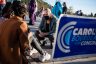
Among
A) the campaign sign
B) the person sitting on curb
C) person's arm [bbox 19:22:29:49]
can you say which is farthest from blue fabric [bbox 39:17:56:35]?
person's arm [bbox 19:22:29:49]

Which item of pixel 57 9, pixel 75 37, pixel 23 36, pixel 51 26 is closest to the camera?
pixel 23 36

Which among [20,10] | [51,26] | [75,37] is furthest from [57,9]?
[20,10]

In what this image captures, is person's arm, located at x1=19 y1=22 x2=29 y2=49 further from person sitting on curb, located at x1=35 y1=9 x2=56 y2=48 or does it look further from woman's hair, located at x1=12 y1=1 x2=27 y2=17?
person sitting on curb, located at x1=35 y1=9 x2=56 y2=48

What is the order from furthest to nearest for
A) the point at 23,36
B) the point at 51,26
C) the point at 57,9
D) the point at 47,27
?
the point at 57,9 < the point at 47,27 < the point at 51,26 < the point at 23,36

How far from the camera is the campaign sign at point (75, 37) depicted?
8.97 m

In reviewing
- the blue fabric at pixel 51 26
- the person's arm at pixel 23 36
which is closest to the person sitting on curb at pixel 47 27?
the blue fabric at pixel 51 26

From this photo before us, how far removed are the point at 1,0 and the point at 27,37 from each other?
9.27 meters

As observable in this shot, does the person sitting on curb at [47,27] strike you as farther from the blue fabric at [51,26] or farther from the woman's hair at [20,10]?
the woman's hair at [20,10]

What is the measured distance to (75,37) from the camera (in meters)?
9.49

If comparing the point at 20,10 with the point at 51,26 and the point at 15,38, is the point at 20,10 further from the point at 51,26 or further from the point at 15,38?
the point at 51,26

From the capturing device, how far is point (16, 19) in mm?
4836

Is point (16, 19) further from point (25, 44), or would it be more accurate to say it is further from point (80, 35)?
point (80, 35)

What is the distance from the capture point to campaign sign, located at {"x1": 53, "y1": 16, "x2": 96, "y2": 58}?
29.4 feet

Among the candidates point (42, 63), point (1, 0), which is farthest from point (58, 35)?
point (1, 0)
